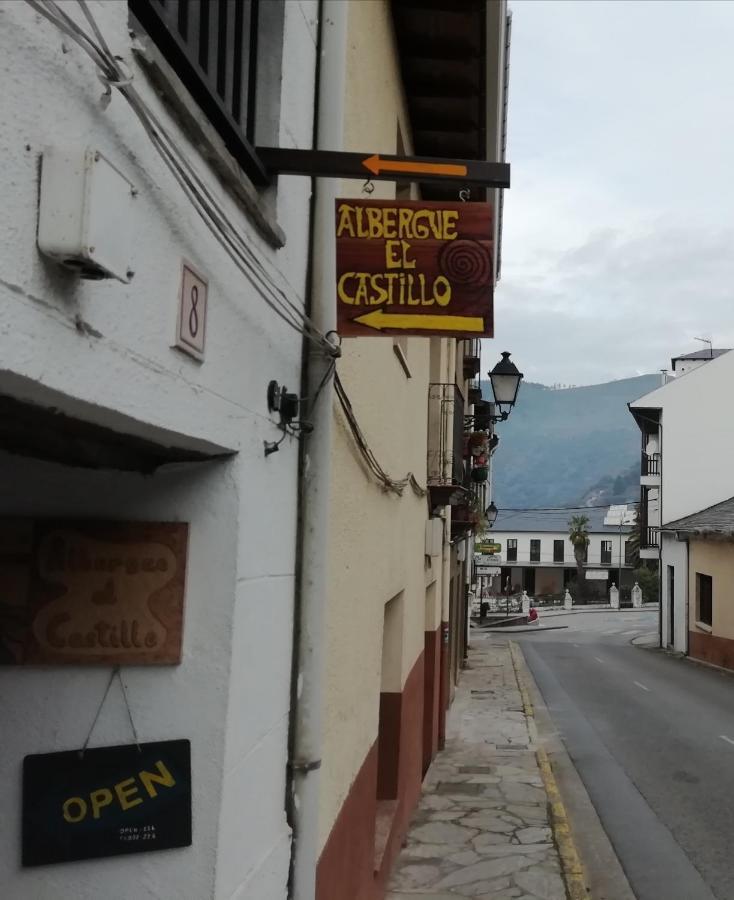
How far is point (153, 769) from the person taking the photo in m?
2.66

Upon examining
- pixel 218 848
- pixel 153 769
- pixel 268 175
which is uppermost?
pixel 268 175

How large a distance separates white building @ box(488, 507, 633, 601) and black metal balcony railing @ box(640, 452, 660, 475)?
3435 cm

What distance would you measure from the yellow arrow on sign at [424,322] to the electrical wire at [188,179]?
0.23m

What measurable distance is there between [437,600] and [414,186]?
6.06m

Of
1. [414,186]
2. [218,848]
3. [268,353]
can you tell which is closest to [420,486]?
[414,186]

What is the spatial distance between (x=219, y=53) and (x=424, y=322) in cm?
121

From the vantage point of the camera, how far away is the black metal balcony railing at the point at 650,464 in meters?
39.5

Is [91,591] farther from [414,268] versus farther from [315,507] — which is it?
[414,268]

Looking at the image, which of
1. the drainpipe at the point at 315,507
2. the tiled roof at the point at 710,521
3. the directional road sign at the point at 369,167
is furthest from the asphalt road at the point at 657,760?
the directional road sign at the point at 369,167

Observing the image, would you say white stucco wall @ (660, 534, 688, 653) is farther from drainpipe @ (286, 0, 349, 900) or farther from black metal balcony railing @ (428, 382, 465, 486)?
drainpipe @ (286, 0, 349, 900)

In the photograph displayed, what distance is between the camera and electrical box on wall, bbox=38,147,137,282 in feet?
5.46

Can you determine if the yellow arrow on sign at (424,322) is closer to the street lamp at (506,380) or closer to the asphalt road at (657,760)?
the asphalt road at (657,760)

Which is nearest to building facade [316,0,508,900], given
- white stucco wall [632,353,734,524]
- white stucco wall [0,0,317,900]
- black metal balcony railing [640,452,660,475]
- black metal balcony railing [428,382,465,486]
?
black metal balcony railing [428,382,465,486]

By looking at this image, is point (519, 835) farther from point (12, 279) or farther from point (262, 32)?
point (12, 279)
